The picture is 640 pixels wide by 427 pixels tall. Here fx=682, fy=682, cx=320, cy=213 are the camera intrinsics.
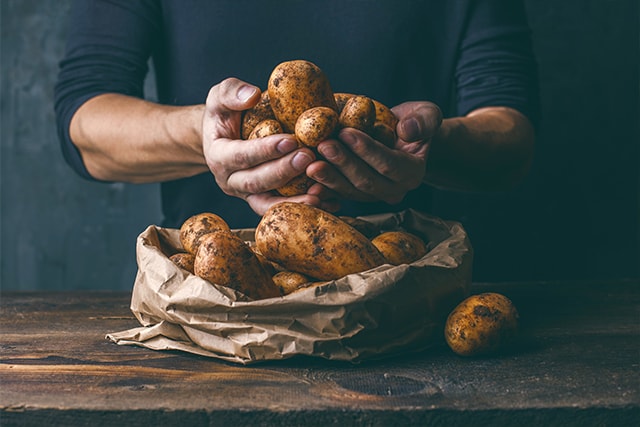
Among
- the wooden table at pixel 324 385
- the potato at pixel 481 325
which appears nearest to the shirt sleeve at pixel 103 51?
the wooden table at pixel 324 385

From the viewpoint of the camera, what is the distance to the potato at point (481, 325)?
2.88 feet

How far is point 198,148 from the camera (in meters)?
1.23

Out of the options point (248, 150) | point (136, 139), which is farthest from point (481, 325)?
point (136, 139)

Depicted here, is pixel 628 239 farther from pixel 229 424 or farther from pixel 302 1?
pixel 229 424

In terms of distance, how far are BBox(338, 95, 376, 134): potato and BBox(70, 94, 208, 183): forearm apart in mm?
310

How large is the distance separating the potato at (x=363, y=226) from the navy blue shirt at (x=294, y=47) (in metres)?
0.32

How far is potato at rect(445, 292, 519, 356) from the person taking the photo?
0.88 m

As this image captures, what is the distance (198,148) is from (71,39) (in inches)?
19.8

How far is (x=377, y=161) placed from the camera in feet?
3.32

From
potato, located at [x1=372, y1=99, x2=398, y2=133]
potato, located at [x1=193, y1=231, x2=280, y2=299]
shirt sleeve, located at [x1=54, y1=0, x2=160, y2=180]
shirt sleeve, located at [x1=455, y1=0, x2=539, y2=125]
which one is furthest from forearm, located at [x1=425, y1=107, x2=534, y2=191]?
shirt sleeve, located at [x1=54, y1=0, x2=160, y2=180]

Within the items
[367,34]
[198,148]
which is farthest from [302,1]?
[198,148]

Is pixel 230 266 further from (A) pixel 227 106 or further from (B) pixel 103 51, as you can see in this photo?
(B) pixel 103 51

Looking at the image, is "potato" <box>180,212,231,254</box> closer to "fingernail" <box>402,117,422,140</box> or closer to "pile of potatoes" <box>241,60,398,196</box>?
"pile of potatoes" <box>241,60,398,196</box>

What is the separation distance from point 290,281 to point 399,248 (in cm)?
17
